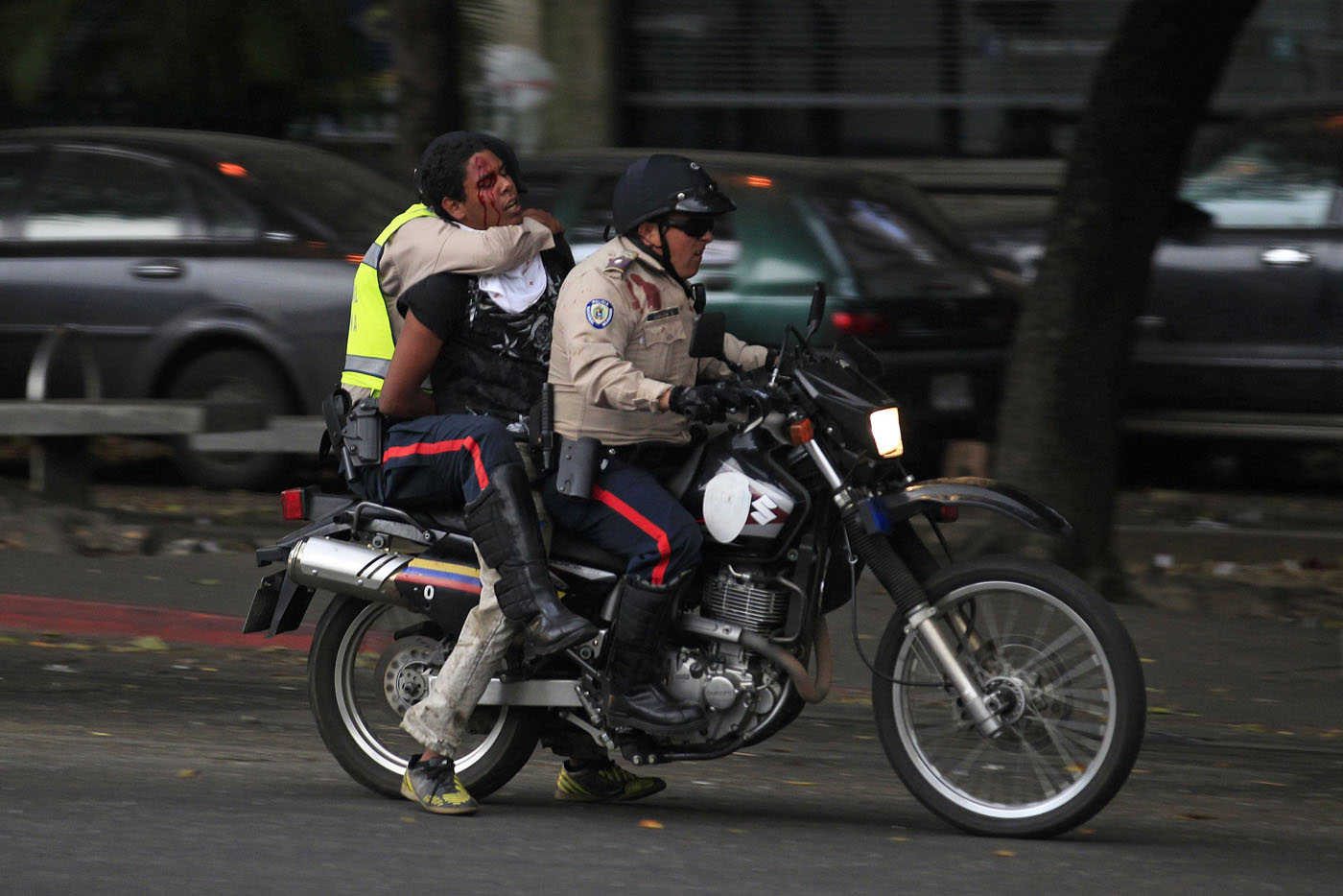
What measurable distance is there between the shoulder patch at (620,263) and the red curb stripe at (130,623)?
320cm

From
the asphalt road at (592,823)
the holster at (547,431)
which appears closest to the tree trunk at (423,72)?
the asphalt road at (592,823)

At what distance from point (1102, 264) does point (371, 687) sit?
3.86m

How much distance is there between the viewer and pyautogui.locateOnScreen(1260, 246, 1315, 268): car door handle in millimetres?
10578

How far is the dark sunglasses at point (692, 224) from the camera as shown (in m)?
5.12

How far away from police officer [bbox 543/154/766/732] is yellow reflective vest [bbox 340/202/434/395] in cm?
49

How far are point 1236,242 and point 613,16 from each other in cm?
776

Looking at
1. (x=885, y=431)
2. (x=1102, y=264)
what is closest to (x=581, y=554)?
(x=885, y=431)

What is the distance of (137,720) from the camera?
6617 mm

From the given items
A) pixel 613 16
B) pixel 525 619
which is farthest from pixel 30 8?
pixel 525 619

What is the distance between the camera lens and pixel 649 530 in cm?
507

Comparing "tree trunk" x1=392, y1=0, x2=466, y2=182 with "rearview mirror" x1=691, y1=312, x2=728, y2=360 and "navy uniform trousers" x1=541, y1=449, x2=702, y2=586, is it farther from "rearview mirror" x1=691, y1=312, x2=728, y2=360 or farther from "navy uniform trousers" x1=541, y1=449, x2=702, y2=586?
"rearview mirror" x1=691, y1=312, x2=728, y2=360

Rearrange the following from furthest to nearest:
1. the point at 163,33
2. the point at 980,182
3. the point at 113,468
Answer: the point at 980,182
the point at 163,33
the point at 113,468

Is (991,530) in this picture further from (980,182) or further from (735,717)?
(980,182)

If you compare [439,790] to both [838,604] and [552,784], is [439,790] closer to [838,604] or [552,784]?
[552,784]
